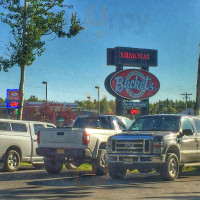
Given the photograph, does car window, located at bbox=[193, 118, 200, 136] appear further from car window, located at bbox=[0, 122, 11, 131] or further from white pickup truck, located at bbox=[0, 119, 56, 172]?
car window, located at bbox=[0, 122, 11, 131]

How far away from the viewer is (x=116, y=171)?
14.7m

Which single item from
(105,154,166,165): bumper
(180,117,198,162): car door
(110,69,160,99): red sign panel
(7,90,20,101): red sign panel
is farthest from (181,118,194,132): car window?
(7,90,20,101): red sign panel

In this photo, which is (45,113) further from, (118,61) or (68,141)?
(68,141)

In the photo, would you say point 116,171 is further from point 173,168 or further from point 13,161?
point 13,161

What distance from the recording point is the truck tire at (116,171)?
14.6 metres

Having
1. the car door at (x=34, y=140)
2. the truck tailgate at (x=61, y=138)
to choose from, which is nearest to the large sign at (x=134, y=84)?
the car door at (x=34, y=140)

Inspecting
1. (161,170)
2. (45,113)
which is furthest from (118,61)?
(45,113)

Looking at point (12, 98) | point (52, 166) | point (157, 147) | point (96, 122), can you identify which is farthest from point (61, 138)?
point (12, 98)

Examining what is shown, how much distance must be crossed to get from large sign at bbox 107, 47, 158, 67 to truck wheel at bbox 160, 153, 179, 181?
79.1 feet

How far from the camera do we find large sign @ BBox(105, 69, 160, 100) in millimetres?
36059

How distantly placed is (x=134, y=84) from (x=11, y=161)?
2055 centimetres

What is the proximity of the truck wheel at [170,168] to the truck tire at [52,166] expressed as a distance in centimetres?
401

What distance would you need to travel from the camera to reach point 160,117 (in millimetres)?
15508

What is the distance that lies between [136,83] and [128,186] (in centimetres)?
2505
